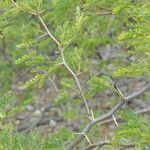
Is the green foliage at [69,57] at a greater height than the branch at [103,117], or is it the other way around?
the green foliage at [69,57]

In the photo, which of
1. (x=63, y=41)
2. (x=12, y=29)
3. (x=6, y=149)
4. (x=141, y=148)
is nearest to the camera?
(x=141, y=148)

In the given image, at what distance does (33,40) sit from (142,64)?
59 cm

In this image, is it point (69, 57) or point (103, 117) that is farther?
point (69, 57)

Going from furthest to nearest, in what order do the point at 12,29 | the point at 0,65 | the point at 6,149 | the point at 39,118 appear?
the point at 39,118 < the point at 0,65 < the point at 12,29 < the point at 6,149

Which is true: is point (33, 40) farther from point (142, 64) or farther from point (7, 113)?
point (142, 64)

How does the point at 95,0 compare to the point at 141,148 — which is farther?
the point at 95,0

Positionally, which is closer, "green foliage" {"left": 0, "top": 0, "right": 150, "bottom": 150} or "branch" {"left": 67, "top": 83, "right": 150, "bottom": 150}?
"green foliage" {"left": 0, "top": 0, "right": 150, "bottom": 150}

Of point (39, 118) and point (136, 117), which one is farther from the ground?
point (136, 117)

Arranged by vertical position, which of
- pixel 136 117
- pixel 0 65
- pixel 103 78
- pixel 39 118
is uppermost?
pixel 103 78

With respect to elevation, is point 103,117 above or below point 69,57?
below

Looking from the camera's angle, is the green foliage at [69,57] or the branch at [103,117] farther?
the branch at [103,117]

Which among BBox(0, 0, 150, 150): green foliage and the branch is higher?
BBox(0, 0, 150, 150): green foliage

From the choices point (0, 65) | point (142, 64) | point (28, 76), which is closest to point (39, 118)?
point (28, 76)

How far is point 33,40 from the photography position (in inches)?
104
